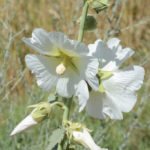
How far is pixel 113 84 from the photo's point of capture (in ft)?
2.43

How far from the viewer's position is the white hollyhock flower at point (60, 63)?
0.64 metres

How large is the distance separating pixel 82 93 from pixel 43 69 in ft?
0.40

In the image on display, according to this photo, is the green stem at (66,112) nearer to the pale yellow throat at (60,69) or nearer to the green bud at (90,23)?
the pale yellow throat at (60,69)

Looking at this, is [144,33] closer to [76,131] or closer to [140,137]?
[140,137]

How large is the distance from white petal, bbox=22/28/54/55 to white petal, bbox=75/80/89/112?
0.12m

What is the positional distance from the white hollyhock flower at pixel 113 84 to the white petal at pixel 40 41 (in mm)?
136

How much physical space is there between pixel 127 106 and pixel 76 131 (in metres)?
0.15

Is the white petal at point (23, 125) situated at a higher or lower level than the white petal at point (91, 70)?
lower

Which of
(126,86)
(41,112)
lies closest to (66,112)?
(41,112)

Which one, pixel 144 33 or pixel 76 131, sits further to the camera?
pixel 144 33

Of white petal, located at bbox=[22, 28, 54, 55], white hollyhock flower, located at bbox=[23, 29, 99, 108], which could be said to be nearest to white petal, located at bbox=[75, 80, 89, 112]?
white hollyhock flower, located at bbox=[23, 29, 99, 108]

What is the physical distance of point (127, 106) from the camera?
72 cm

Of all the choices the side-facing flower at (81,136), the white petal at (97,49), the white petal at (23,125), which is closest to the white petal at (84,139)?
the side-facing flower at (81,136)

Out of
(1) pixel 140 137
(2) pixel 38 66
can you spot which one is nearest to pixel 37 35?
(2) pixel 38 66
